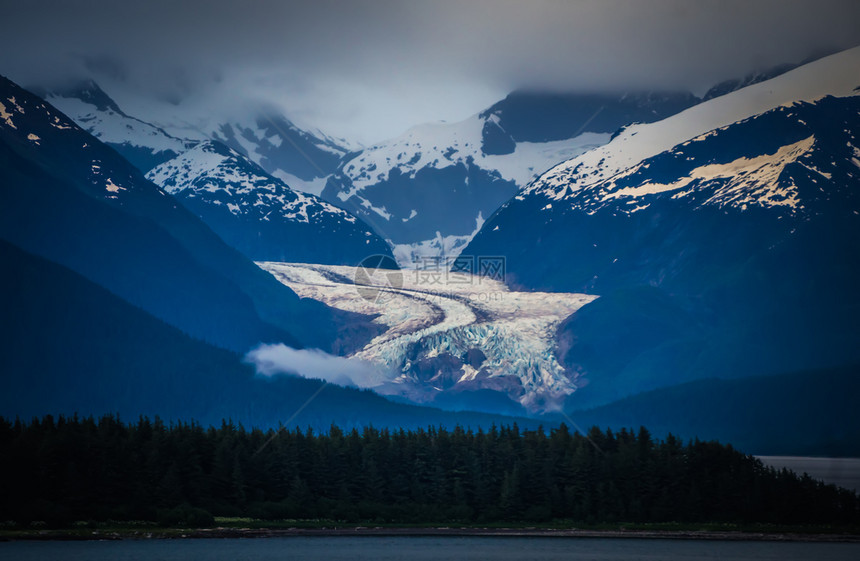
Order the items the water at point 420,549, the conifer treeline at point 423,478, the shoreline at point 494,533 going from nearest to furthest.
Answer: the water at point 420,549
the shoreline at point 494,533
the conifer treeline at point 423,478

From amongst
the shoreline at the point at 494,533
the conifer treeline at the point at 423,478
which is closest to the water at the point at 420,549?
the shoreline at the point at 494,533

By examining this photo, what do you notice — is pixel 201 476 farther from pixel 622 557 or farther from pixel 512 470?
pixel 622 557

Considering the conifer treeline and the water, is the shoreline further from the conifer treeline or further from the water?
the conifer treeline

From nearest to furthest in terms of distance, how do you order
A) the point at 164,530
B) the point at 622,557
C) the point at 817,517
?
the point at 622,557 < the point at 164,530 < the point at 817,517

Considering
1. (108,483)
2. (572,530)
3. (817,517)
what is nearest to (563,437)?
(572,530)

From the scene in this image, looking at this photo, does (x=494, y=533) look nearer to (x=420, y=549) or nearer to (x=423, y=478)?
(x=423, y=478)

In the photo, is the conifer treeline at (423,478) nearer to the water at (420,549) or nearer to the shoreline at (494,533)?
the shoreline at (494,533)
